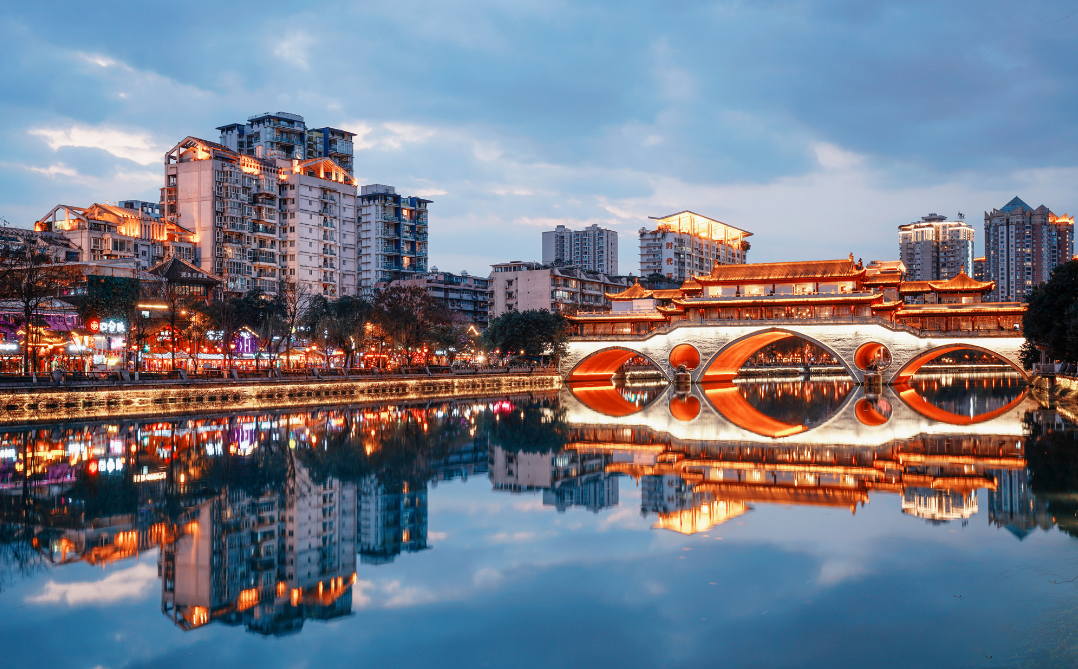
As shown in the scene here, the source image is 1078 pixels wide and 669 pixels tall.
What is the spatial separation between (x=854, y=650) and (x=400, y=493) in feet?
34.3

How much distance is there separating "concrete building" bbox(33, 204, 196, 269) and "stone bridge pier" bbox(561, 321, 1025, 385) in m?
33.4

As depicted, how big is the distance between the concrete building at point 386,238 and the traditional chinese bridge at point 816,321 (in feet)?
120

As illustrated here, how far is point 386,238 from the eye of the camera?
9244cm

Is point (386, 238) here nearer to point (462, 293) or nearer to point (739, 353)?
point (462, 293)

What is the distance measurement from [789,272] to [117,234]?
4857cm

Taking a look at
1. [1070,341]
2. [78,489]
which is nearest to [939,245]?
[1070,341]

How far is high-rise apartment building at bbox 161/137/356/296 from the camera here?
71938mm

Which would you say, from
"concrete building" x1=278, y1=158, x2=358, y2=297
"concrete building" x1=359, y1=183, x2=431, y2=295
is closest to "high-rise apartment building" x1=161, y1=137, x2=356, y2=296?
"concrete building" x1=278, y1=158, x2=358, y2=297

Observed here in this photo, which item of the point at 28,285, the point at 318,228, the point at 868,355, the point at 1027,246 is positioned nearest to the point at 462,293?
the point at 318,228

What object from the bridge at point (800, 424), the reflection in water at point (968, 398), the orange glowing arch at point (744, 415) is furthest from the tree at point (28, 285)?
the reflection in water at point (968, 398)

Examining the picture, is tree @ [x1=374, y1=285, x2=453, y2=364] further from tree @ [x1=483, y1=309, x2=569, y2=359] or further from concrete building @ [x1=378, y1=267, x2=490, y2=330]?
concrete building @ [x1=378, y1=267, x2=490, y2=330]

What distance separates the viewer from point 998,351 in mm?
51344

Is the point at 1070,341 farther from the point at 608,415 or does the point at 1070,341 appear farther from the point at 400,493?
the point at 400,493

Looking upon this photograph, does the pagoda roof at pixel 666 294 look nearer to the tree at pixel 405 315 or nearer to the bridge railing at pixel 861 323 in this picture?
the bridge railing at pixel 861 323
